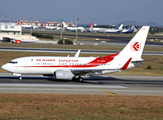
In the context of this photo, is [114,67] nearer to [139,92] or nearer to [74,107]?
[139,92]

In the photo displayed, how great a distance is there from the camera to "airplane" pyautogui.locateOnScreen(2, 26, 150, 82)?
117ft

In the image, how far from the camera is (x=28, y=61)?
35.9 metres

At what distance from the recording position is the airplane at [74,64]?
117ft

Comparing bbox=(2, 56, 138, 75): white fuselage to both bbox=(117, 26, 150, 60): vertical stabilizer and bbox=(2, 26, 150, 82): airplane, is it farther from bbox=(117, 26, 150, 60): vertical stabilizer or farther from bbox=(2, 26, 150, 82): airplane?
bbox=(117, 26, 150, 60): vertical stabilizer

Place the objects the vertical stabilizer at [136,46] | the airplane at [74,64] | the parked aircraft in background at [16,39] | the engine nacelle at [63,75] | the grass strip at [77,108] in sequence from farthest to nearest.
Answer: the parked aircraft in background at [16,39] < the vertical stabilizer at [136,46] < the airplane at [74,64] < the engine nacelle at [63,75] < the grass strip at [77,108]

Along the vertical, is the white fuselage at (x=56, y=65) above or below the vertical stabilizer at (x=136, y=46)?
below

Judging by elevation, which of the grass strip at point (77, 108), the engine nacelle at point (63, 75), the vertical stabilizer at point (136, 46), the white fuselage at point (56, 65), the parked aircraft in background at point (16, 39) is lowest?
the grass strip at point (77, 108)

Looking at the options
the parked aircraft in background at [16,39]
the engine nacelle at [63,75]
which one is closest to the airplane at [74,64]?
the engine nacelle at [63,75]

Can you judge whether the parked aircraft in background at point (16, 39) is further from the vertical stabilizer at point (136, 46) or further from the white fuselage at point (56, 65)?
the vertical stabilizer at point (136, 46)

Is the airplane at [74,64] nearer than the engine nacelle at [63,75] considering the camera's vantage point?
No

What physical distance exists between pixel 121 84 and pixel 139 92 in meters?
5.92

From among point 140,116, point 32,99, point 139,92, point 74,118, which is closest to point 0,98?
point 32,99

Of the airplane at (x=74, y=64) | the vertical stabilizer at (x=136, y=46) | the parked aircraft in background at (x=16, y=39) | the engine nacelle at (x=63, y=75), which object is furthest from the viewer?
the parked aircraft in background at (x=16, y=39)

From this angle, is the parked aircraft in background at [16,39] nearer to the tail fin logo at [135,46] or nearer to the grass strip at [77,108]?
the tail fin logo at [135,46]
